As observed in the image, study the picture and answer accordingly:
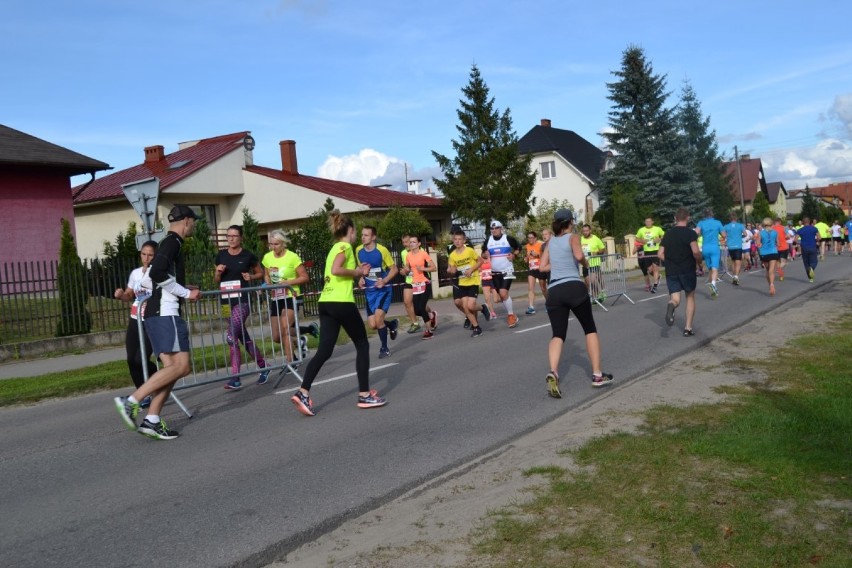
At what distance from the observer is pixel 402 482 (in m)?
5.72

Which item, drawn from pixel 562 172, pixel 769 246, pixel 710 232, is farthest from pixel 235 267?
pixel 562 172

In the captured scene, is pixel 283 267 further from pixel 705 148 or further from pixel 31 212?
pixel 705 148

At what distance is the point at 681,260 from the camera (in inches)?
502

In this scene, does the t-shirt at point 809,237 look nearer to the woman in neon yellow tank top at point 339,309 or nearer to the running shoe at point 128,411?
the woman in neon yellow tank top at point 339,309

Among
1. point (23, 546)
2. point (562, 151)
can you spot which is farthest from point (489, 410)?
point (562, 151)

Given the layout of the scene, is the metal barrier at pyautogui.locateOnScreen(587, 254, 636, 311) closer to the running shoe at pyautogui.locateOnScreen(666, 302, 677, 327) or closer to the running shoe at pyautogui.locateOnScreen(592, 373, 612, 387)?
the running shoe at pyautogui.locateOnScreen(666, 302, 677, 327)

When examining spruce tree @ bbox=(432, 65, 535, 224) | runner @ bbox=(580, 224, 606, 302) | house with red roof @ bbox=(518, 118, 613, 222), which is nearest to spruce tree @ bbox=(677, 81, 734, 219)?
house with red roof @ bbox=(518, 118, 613, 222)

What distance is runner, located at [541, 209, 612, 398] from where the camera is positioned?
330 inches

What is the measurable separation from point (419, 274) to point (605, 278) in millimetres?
6256

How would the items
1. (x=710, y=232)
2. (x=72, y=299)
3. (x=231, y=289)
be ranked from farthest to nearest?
(x=710, y=232), (x=72, y=299), (x=231, y=289)

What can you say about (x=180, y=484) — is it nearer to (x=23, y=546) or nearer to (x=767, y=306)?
(x=23, y=546)

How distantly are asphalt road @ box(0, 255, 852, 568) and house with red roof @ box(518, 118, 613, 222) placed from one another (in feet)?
162

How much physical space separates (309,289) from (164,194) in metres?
14.8

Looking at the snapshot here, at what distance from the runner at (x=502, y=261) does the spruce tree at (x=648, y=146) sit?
37118 mm
